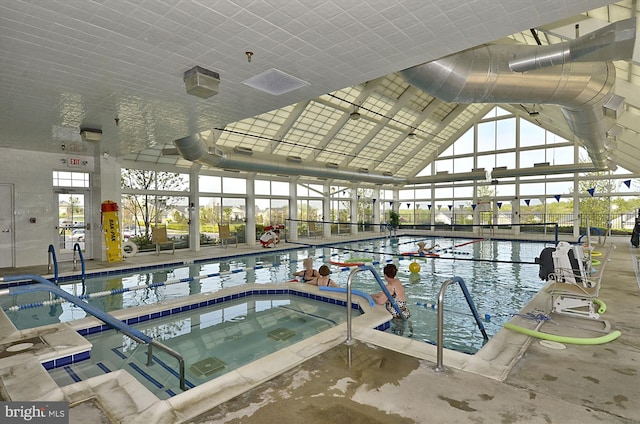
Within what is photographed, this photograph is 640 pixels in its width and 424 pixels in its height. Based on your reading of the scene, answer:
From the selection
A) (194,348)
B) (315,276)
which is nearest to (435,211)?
(315,276)

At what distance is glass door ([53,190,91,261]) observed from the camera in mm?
9773

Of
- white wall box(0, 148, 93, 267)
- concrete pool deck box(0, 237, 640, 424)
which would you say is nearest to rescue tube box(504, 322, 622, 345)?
concrete pool deck box(0, 237, 640, 424)

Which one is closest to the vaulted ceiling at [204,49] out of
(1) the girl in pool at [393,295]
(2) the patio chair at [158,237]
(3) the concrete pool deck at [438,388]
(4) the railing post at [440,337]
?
(4) the railing post at [440,337]

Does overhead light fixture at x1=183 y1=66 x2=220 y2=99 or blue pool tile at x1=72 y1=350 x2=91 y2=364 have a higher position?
overhead light fixture at x1=183 y1=66 x2=220 y2=99

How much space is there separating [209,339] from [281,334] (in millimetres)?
993

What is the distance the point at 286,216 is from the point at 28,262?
→ 1017cm

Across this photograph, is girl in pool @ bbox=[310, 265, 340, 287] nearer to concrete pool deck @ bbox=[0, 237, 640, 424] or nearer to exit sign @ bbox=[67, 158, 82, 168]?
concrete pool deck @ bbox=[0, 237, 640, 424]

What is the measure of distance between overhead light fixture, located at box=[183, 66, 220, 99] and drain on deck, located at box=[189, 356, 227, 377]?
3323 mm

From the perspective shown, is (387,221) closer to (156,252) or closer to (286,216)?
Answer: (286,216)

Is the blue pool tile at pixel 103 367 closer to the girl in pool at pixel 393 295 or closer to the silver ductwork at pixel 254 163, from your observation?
the girl in pool at pixel 393 295

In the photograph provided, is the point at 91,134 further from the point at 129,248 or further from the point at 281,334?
the point at 281,334

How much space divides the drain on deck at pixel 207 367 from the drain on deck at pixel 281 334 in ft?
3.06

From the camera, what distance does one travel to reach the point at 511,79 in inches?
180

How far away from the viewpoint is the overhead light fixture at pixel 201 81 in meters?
4.20
